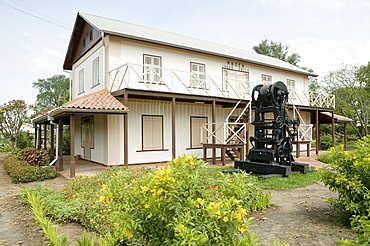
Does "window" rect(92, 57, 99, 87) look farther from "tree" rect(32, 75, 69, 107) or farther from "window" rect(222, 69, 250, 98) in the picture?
"tree" rect(32, 75, 69, 107)

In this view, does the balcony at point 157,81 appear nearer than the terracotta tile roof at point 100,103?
No

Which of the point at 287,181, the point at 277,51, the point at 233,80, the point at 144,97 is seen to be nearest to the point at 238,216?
the point at 287,181

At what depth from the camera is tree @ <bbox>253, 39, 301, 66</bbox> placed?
4028 centimetres

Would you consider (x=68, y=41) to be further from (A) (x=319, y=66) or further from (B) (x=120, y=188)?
(A) (x=319, y=66)

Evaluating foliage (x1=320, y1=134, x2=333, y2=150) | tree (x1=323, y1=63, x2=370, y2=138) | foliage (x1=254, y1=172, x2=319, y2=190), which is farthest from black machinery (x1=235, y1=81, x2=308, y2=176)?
tree (x1=323, y1=63, x2=370, y2=138)

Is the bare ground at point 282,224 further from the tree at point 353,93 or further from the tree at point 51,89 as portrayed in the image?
the tree at point 51,89

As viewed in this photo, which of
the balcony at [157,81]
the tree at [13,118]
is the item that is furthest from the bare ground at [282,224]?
the tree at [13,118]

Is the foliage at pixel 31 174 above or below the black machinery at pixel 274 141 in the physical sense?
below

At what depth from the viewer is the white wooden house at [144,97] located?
11.7 metres

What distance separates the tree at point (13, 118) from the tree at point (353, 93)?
26869 mm

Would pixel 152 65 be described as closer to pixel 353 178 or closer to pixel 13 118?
pixel 353 178

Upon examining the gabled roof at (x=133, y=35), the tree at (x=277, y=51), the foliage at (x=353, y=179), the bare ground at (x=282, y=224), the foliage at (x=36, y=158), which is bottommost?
the bare ground at (x=282, y=224)

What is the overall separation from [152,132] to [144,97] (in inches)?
73.9

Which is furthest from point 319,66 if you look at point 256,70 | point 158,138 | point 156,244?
point 156,244
